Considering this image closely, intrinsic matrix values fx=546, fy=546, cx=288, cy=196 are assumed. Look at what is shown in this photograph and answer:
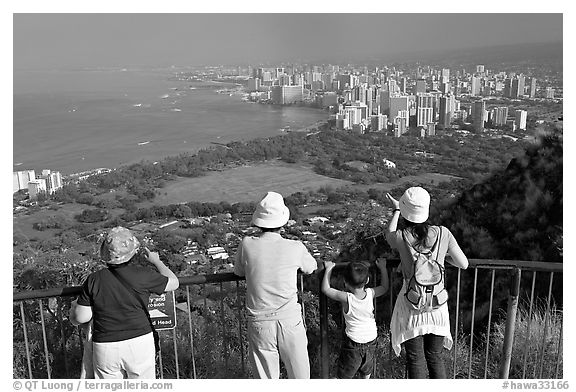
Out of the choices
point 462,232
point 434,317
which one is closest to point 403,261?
point 434,317

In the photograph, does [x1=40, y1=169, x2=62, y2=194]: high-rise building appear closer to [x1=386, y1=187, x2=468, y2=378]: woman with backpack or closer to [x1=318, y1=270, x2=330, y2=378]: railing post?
[x1=318, y1=270, x2=330, y2=378]: railing post

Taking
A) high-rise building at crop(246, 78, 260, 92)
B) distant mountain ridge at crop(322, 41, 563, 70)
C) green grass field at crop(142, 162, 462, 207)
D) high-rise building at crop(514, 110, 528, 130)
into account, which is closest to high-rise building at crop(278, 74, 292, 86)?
high-rise building at crop(246, 78, 260, 92)

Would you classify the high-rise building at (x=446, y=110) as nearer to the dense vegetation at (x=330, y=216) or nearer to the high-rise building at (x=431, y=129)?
the high-rise building at (x=431, y=129)

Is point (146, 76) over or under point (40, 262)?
over

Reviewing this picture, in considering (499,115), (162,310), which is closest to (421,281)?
(162,310)

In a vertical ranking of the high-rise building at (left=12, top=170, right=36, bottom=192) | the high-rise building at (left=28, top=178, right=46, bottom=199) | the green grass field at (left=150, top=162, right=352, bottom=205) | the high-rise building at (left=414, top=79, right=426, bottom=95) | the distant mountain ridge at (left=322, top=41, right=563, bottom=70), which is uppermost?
the distant mountain ridge at (left=322, top=41, right=563, bottom=70)

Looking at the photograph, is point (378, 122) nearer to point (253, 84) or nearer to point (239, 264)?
point (253, 84)

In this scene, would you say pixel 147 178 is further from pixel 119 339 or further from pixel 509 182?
pixel 119 339
